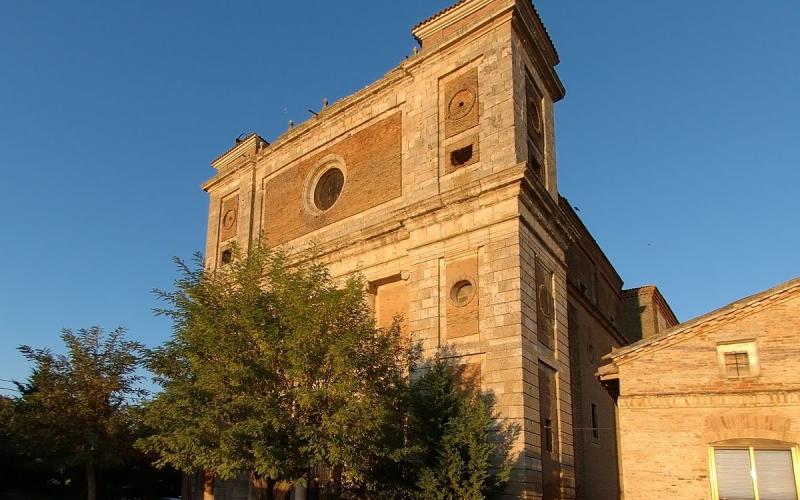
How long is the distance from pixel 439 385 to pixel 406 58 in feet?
38.2

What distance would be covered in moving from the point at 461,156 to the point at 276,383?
921 cm

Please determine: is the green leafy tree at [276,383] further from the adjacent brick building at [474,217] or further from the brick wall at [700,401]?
the brick wall at [700,401]

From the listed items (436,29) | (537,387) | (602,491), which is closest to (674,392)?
(537,387)

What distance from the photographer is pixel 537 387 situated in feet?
54.2

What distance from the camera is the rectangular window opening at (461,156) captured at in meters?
19.1

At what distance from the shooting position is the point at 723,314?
13.2 m

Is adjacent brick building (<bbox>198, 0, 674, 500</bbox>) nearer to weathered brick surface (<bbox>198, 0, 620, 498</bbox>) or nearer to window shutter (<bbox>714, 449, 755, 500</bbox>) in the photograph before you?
weathered brick surface (<bbox>198, 0, 620, 498</bbox>)

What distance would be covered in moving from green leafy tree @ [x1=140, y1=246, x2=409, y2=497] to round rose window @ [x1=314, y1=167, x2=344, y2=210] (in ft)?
29.8

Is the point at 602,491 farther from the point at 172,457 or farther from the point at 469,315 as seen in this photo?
the point at 172,457

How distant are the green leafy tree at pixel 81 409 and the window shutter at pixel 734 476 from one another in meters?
17.4

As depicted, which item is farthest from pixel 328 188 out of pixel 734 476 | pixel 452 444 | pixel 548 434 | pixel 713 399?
pixel 734 476

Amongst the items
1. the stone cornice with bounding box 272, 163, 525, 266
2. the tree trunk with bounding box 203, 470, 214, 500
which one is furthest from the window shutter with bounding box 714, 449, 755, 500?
the tree trunk with bounding box 203, 470, 214, 500

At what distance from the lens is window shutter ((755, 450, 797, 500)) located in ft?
39.8

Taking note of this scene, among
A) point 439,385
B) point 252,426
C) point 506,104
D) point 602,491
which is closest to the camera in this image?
point 252,426
